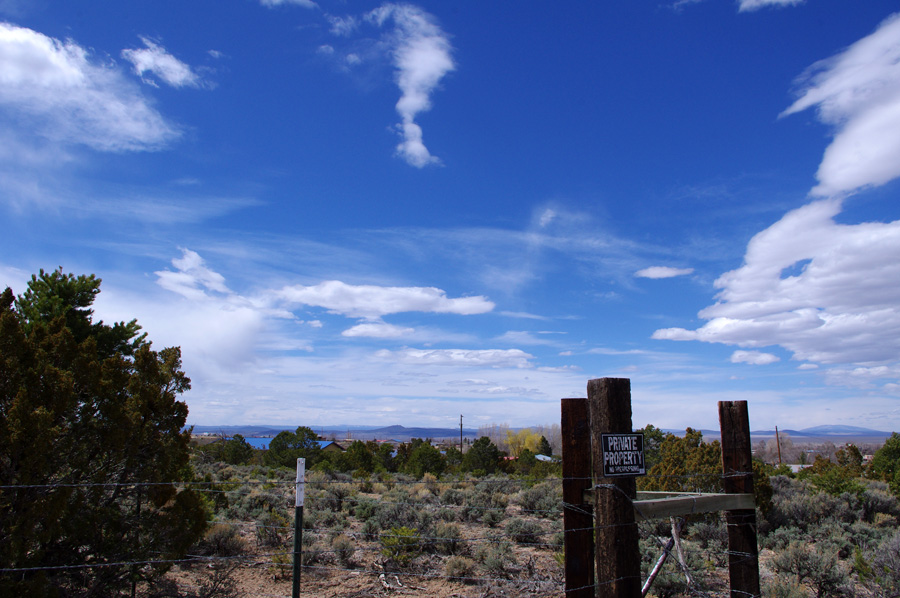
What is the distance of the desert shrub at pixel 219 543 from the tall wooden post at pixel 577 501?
27.4 feet

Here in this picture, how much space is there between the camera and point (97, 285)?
10039 millimetres

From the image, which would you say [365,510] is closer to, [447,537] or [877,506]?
[447,537]

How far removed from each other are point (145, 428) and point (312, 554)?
4.61 metres

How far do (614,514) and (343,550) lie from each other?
7642 millimetres

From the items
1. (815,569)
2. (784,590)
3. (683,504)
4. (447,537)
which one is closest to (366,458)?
(447,537)

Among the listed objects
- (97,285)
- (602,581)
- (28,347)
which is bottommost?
(602,581)

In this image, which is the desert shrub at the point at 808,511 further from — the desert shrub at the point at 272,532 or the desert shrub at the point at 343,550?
the desert shrub at the point at 272,532

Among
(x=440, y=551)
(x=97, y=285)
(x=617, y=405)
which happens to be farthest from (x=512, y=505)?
(x=617, y=405)

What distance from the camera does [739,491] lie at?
241 inches

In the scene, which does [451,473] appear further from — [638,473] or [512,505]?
[638,473]

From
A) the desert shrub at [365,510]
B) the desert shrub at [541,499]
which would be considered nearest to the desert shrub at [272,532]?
the desert shrub at [365,510]

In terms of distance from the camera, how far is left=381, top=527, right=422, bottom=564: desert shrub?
993cm

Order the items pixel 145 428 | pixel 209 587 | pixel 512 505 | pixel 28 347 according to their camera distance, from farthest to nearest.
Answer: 1. pixel 512 505
2. pixel 209 587
3. pixel 145 428
4. pixel 28 347

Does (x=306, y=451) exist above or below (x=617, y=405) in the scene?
below
